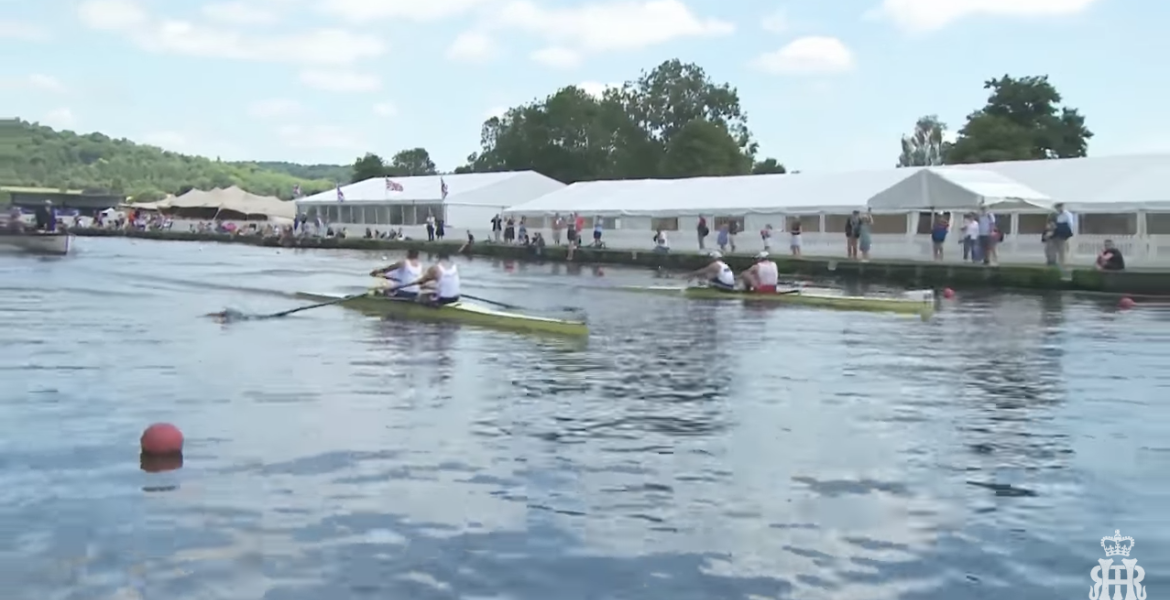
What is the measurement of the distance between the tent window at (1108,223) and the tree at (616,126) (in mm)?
66799

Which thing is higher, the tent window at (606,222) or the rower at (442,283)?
the tent window at (606,222)

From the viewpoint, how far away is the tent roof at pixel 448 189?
7744cm

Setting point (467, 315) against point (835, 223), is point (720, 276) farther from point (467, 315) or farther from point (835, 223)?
point (835, 223)

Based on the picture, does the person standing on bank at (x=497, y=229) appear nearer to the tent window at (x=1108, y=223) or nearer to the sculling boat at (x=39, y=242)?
the sculling boat at (x=39, y=242)

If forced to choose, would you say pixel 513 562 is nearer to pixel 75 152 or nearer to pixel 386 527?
pixel 386 527

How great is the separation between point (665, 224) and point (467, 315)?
37864mm

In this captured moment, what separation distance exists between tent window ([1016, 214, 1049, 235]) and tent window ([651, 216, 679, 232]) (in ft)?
61.1

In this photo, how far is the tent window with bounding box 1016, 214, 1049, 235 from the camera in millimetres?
44000

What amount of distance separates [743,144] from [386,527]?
359 feet

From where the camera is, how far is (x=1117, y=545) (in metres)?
8.97

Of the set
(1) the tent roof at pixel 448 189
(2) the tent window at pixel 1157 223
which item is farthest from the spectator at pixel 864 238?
(1) the tent roof at pixel 448 189

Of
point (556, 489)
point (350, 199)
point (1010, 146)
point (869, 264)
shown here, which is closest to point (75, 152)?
point (350, 199)

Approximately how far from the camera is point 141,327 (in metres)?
24.0

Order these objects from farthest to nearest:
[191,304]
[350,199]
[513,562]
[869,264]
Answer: [350,199] < [869,264] < [191,304] < [513,562]
